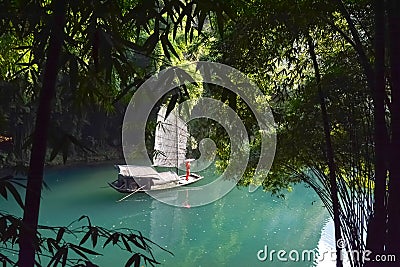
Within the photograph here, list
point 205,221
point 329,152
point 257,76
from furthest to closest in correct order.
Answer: point 205,221 → point 257,76 → point 329,152

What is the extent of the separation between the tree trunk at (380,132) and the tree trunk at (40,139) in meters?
0.82

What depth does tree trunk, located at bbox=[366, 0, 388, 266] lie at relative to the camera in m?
1.14

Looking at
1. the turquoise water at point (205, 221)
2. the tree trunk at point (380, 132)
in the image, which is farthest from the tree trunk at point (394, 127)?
the turquoise water at point (205, 221)

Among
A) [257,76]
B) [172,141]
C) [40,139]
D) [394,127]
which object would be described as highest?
[257,76]

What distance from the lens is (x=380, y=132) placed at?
117 cm

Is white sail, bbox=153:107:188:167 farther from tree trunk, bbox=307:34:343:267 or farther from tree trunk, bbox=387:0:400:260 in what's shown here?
tree trunk, bbox=387:0:400:260

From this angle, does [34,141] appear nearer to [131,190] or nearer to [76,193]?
[131,190]

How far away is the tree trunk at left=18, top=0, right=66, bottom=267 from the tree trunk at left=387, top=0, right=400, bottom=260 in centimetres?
73

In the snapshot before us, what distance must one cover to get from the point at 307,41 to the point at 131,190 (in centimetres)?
450

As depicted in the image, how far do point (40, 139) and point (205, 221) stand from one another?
4.60 metres

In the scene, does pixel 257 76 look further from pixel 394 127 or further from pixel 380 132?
pixel 394 127

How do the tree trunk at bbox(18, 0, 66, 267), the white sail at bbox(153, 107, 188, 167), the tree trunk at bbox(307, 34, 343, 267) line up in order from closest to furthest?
the tree trunk at bbox(18, 0, 66, 267), the tree trunk at bbox(307, 34, 343, 267), the white sail at bbox(153, 107, 188, 167)

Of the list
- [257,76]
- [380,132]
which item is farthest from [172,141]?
[380,132]

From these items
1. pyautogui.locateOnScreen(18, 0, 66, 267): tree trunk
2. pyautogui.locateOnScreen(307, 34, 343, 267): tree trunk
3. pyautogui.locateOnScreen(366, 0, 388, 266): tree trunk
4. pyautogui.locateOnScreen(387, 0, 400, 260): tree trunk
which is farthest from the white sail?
pyautogui.locateOnScreen(18, 0, 66, 267): tree trunk
